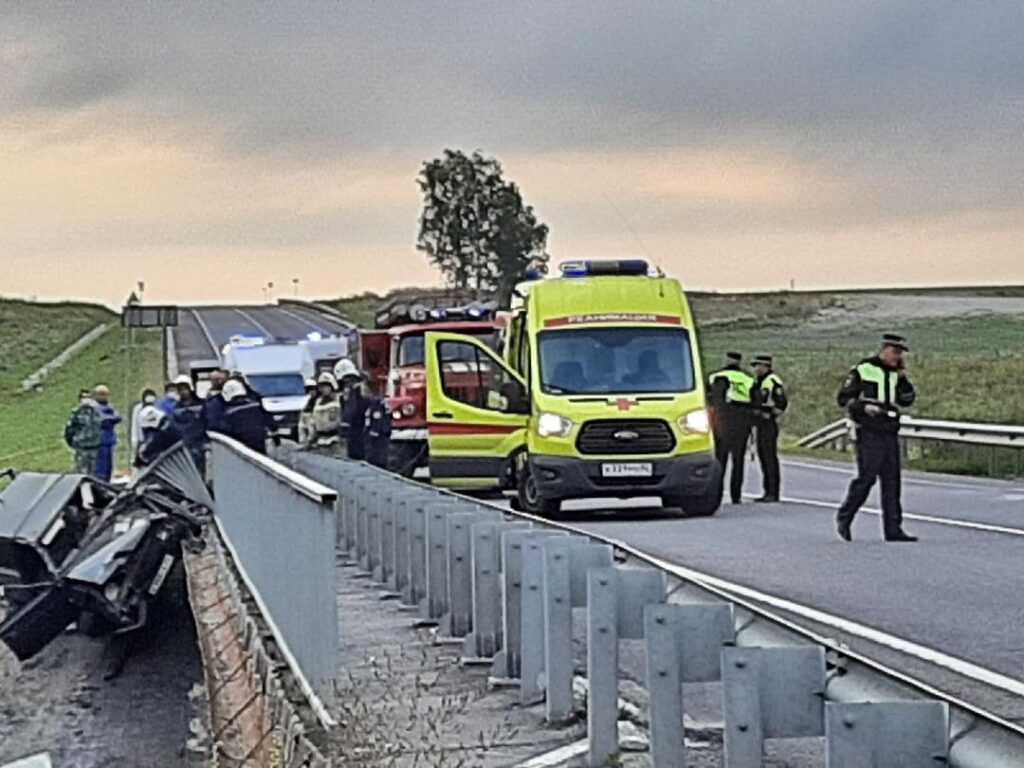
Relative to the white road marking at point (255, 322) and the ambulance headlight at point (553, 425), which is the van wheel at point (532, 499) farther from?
the white road marking at point (255, 322)

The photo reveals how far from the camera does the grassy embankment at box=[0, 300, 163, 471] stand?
4878 cm

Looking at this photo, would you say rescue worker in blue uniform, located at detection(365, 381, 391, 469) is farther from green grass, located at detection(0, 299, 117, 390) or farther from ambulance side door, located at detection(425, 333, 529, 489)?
green grass, located at detection(0, 299, 117, 390)

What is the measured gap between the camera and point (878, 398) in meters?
17.9

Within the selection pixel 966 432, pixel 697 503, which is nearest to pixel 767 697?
pixel 697 503

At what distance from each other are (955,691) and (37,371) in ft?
250

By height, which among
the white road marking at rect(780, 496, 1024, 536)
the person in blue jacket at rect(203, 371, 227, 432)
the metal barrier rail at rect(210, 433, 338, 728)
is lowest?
the white road marking at rect(780, 496, 1024, 536)

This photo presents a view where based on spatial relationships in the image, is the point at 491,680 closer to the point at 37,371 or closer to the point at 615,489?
the point at 615,489

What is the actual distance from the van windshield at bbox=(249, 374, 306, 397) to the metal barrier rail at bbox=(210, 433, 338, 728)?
105 ft

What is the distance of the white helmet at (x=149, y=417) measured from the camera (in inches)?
1099

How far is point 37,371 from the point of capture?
82.9m

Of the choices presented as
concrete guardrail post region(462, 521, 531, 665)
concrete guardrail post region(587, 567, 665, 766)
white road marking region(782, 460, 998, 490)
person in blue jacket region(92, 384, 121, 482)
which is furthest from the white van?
concrete guardrail post region(587, 567, 665, 766)

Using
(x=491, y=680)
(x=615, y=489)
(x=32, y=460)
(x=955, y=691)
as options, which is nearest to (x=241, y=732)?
(x=491, y=680)

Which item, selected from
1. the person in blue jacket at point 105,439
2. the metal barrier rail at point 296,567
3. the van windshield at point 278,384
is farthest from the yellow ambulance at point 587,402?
the van windshield at point 278,384

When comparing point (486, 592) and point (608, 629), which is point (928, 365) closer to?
point (486, 592)
